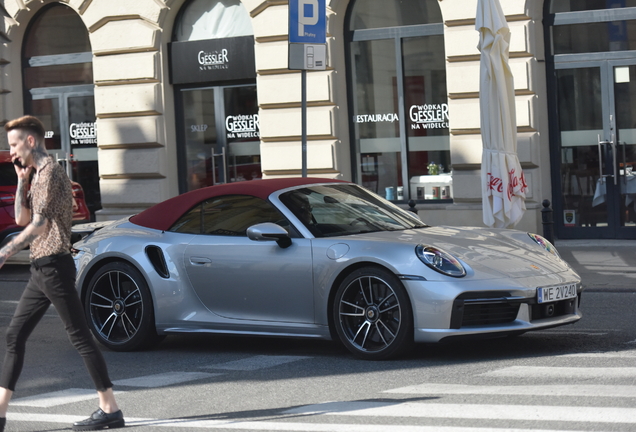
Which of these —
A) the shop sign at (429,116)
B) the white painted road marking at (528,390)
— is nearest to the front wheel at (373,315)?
the white painted road marking at (528,390)

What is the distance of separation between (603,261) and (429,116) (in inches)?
163

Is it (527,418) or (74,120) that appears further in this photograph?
(74,120)

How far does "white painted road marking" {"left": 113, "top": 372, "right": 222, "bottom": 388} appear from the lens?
21.5ft

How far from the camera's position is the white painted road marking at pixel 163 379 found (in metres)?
6.56

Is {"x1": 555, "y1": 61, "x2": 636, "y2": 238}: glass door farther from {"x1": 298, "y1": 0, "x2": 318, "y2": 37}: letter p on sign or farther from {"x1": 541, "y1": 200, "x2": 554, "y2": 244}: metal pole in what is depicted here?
{"x1": 298, "y1": 0, "x2": 318, "y2": 37}: letter p on sign

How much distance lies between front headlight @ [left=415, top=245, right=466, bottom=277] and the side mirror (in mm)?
944

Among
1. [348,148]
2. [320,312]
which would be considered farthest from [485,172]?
Answer: [320,312]

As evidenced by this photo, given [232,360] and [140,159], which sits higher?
[140,159]

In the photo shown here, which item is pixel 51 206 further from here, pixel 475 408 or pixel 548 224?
pixel 548 224

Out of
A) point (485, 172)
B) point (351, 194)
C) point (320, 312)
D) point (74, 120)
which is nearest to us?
point (320, 312)

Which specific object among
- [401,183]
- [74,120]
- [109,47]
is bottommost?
[401,183]

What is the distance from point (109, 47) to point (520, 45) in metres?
6.97

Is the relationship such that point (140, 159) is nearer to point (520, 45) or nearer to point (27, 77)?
point (27, 77)

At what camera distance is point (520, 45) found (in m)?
14.4
